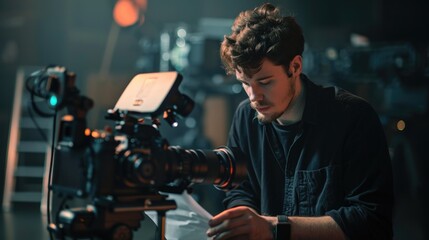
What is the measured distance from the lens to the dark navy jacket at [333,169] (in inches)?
72.4

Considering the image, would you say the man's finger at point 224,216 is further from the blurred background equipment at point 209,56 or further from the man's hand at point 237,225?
the blurred background equipment at point 209,56

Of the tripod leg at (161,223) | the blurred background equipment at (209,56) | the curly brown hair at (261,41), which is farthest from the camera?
the blurred background equipment at (209,56)

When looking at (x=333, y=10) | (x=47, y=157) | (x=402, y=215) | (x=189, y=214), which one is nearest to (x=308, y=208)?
(x=189, y=214)

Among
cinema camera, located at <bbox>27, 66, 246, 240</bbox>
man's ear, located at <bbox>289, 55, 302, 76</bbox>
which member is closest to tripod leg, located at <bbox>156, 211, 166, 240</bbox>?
cinema camera, located at <bbox>27, 66, 246, 240</bbox>

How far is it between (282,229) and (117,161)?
52 centimetres

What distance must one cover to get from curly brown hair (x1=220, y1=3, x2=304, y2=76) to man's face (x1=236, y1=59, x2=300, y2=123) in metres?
0.02

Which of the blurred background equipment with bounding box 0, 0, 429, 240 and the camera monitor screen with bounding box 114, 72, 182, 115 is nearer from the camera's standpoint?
the camera monitor screen with bounding box 114, 72, 182, 115

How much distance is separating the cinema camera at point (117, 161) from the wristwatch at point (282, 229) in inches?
11.5

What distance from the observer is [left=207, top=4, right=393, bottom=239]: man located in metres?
1.83

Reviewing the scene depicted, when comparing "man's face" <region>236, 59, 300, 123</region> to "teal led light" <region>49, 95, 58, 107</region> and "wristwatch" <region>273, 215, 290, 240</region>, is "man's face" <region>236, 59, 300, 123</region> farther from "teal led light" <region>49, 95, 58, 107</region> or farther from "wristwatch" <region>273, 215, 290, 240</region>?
"teal led light" <region>49, 95, 58, 107</region>

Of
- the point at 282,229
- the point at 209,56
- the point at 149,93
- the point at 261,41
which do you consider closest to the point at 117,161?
the point at 149,93

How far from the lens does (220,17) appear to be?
662cm

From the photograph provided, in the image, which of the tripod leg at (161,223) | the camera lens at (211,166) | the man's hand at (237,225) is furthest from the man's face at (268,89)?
the tripod leg at (161,223)

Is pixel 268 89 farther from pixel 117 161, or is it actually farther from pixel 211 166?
pixel 117 161
